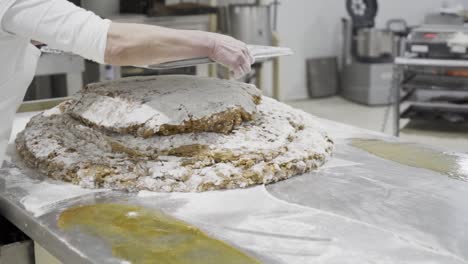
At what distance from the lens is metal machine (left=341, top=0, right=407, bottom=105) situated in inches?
224

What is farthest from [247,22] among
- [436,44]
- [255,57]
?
[255,57]

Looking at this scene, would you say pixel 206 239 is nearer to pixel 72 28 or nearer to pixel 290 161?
pixel 290 161

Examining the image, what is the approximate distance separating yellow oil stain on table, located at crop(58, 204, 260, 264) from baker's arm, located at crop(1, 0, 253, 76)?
0.34m

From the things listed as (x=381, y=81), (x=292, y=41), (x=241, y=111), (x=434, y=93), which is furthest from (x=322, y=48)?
(x=241, y=111)

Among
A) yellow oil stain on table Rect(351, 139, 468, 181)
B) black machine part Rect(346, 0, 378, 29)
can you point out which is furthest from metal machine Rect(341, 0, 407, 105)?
yellow oil stain on table Rect(351, 139, 468, 181)

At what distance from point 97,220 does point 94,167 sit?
0.22 m

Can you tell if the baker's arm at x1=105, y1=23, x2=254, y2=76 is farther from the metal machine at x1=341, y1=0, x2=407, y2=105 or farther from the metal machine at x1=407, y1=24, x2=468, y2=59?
the metal machine at x1=341, y1=0, x2=407, y2=105

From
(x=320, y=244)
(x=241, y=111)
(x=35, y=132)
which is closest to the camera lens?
(x=320, y=244)

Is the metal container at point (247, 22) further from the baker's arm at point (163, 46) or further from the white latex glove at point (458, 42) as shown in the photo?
the baker's arm at point (163, 46)

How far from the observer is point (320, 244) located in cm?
109

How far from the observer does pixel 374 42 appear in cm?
573

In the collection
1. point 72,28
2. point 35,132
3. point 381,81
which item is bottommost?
point 381,81

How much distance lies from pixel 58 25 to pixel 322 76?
4991 millimetres

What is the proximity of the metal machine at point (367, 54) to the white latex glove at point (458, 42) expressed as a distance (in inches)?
56.9
